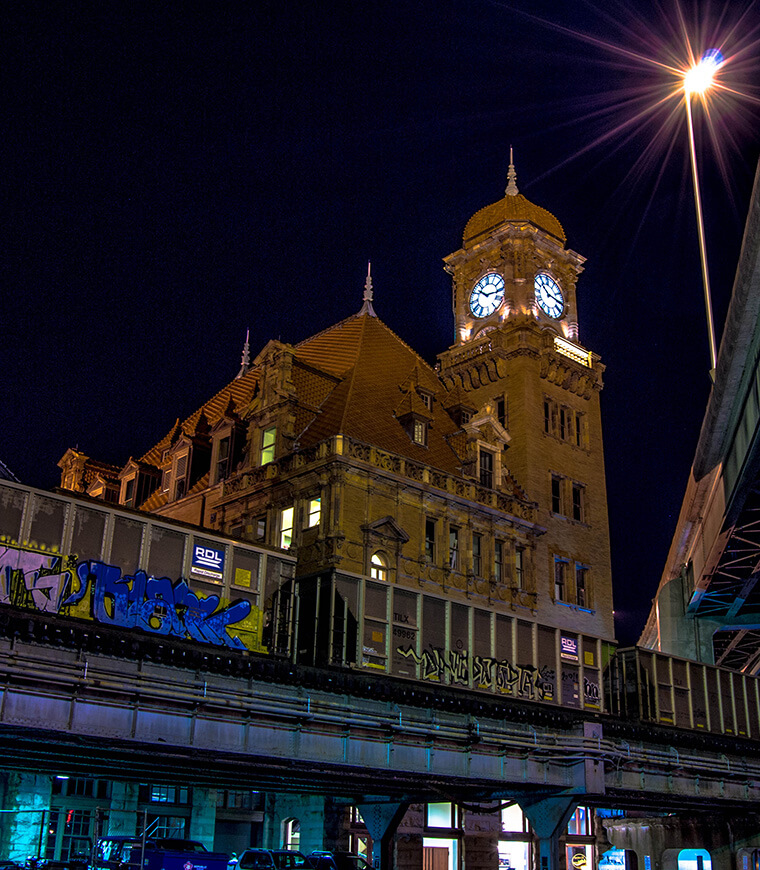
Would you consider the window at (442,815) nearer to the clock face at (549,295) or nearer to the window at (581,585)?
the window at (581,585)

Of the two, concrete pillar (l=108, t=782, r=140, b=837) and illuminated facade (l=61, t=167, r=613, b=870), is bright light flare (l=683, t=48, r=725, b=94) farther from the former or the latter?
concrete pillar (l=108, t=782, r=140, b=837)

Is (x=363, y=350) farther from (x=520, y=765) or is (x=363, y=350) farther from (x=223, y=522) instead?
(x=520, y=765)

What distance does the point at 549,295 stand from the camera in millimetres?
68188

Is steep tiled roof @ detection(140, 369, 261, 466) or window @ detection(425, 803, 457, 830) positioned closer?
window @ detection(425, 803, 457, 830)

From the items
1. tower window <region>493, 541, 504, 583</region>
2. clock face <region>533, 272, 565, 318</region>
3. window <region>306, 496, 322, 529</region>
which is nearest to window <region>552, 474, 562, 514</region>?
tower window <region>493, 541, 504, 583</region>

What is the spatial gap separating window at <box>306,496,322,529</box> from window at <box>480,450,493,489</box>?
11.6 m

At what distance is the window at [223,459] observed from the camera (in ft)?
182

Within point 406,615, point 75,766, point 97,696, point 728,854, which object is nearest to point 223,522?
→ point 406,615

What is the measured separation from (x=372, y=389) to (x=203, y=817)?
25.2m

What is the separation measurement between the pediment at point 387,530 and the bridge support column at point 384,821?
41.5 feet

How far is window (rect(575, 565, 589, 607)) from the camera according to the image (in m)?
59.0

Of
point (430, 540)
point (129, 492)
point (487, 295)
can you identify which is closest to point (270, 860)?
point (430, 540)

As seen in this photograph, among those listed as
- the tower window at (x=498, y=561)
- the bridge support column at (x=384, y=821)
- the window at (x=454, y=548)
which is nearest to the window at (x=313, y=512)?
the window at (x=454, y=548)

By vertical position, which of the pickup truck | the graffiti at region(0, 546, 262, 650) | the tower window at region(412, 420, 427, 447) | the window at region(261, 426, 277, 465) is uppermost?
the tower window at region(412, 420, 427, 447)
